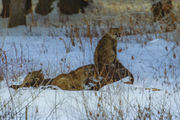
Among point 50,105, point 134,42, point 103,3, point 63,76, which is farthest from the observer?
point 103,3

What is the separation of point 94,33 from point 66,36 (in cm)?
80

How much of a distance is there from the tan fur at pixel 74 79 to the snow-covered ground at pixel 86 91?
13cm

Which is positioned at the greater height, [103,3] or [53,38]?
[103,3]

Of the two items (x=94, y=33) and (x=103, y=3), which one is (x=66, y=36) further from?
(x=103, y=3)

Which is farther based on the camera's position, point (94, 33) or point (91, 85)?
point (94, 33)

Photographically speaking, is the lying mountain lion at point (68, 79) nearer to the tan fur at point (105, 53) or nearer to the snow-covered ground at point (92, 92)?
the snow-covered ground at point (92, 92)

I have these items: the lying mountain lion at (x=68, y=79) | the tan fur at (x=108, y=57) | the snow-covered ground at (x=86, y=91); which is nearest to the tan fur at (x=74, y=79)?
the lying mountain lion at (x=68, y=79)

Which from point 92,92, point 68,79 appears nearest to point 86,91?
point 92,92

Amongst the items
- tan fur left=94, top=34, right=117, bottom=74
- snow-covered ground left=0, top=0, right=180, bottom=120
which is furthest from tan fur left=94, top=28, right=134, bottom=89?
snow-covered ground left=0, top=0, right=180, bottom=120

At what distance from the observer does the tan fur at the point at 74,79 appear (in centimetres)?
366

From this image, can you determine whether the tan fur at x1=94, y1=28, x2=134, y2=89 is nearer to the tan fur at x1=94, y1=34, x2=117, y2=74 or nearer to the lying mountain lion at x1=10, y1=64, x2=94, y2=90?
the tan fur at x1=94, y1=34, x2=117, y2=74

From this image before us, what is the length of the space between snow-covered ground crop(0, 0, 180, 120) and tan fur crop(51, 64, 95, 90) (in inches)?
5.1

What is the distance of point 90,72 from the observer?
380 cm

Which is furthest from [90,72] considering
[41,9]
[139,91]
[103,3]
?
[103,3]
